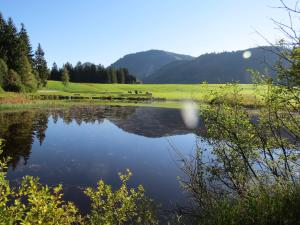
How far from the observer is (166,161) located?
2295 centimetres

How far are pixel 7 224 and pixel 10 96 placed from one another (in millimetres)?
58457

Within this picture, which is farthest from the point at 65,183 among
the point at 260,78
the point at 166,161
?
the point at 260,78

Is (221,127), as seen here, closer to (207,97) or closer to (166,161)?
(207,97)

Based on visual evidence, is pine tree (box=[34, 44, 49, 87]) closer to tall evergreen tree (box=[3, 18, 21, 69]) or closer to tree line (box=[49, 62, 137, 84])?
tall evergreen tree (box=[3, 18, 21, 69])

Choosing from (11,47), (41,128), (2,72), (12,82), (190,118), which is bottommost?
(190,118)

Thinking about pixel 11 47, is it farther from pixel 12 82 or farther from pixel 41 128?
pixel 41 128

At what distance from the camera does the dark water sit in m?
17.6

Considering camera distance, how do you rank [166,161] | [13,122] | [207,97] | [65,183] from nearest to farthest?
[207,97] → [65,183] → [166,161] → [13,122]

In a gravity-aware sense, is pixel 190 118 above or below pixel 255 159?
below

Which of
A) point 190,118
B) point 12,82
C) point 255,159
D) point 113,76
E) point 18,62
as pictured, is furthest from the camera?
point 113,76

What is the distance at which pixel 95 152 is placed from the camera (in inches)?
1007

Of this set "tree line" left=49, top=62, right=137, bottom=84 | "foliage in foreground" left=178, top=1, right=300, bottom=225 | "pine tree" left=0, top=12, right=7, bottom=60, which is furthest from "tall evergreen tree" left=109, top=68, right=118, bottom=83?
"foliage in foreground" left=178, top=1, right=300, bottom=225

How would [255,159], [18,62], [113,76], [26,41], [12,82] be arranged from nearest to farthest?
[255,159], [12,82], [18,62], [26,41], [113,76]

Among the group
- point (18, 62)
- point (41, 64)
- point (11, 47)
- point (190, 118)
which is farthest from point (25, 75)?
point (190, 118)
